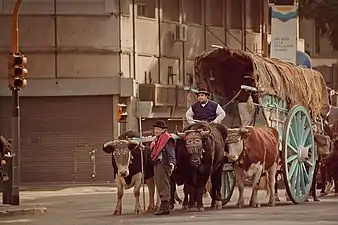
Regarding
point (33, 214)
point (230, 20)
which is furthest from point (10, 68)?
point (230, 20)

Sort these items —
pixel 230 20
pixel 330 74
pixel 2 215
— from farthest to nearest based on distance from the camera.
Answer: pixel 330 74
pixel 230 20
pixel 2 215

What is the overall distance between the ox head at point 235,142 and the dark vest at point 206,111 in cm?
64

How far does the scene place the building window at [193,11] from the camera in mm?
40375

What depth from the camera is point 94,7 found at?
3625cm

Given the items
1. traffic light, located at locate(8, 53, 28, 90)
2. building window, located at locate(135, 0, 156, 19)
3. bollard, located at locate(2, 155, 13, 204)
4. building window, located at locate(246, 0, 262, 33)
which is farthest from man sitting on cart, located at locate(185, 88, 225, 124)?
building window, located at locate(246, 0, 262, 33)

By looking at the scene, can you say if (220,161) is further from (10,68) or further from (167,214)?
(10,68)

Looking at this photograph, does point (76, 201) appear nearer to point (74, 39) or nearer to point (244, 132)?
point (244, 132)

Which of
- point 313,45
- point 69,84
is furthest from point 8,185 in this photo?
point 313,45

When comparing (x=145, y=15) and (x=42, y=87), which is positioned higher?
(x=145, y=15)

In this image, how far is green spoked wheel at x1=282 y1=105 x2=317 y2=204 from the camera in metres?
21.6

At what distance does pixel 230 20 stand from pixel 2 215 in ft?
73.7

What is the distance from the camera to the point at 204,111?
2094 centimetres

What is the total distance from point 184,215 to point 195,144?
1411 millimetres

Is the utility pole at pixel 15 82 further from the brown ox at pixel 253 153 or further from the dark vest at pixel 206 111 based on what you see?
the brown ox at pixel 253 153
